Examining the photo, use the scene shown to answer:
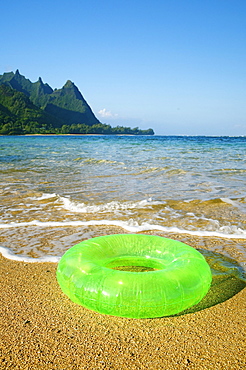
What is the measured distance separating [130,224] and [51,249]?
1.48 metres

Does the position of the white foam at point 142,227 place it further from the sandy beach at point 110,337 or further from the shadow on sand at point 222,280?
the sandy beach at point 110,337

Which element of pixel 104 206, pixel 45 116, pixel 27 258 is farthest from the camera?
pixel 45 116

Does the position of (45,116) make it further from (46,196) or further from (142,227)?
(142,227)

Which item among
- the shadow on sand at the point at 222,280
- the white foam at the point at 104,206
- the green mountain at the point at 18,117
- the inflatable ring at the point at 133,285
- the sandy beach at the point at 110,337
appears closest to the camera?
the sandy beach at the point at 110,337

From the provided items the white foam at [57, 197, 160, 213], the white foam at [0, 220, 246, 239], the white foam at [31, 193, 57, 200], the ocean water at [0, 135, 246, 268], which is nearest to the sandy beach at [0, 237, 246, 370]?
the ocean water at [0, 135, 246, 268]

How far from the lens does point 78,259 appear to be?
8.98 ft

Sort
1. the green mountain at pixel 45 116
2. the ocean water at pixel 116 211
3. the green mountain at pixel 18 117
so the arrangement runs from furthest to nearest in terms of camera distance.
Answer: the green mountain at pixel 45 116
the green mountain at pixel 18 117
the ocean water at pixel 116 211

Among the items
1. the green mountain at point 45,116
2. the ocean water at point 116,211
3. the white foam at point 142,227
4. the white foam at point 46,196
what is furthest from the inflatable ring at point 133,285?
the green mountain at point 45,116

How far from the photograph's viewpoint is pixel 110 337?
212 centimetres

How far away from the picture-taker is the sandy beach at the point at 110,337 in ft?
6.12

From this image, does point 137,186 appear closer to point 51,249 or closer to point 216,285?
point 51,249

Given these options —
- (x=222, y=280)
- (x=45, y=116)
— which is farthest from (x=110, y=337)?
(x=45, y=116)

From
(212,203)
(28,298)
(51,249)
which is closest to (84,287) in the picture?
(28,298)

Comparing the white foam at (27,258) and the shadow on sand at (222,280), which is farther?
the white foam at (27,258)
